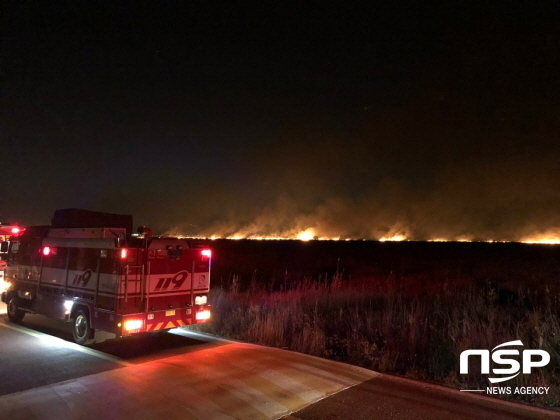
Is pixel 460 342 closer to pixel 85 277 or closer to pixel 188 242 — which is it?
pixel 188 242

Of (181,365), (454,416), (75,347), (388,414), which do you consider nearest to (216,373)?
(181,365)

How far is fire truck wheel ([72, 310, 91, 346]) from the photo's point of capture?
9352mm

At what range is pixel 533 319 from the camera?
27.6ft

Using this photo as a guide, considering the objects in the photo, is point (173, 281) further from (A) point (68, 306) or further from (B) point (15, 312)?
(B) point (15, 312)

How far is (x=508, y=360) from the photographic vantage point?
7.18 metres

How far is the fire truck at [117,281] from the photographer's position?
8.79 metres

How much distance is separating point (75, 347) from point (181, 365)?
3.13m

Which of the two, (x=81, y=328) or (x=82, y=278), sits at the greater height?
(x=82, y=278)

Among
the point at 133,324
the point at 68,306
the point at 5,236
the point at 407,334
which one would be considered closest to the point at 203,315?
the point at 133,324

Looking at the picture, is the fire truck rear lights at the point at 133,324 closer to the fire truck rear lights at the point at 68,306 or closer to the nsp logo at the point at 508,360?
the fire truck rear lights at the point at 68,306

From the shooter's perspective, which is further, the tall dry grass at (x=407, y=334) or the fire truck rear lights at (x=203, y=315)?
the fire truck rear lights at (x=203, y=315)

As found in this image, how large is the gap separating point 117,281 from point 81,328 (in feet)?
5.90

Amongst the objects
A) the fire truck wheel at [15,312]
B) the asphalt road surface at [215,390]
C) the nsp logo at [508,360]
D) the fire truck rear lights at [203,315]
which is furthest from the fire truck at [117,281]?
the nsp logo at [508,360]

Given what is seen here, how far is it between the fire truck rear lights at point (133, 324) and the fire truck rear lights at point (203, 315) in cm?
140
